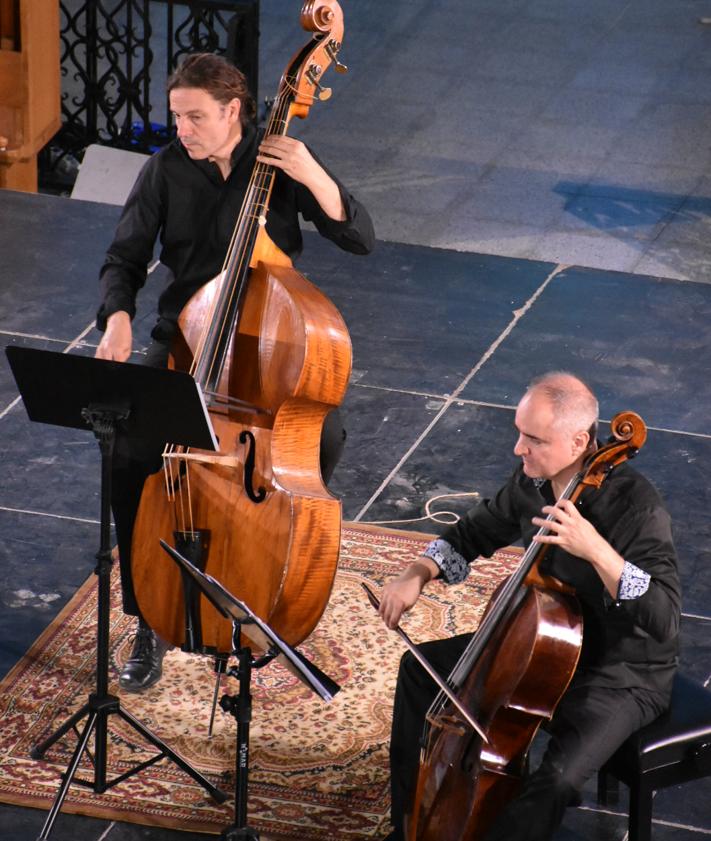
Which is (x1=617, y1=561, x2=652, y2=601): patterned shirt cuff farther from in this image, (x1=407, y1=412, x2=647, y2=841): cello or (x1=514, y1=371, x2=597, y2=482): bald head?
(x1=514, y1=371, x2=597, y2=482): bald head

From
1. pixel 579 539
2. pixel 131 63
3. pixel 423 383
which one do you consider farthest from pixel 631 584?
pixel 131 63

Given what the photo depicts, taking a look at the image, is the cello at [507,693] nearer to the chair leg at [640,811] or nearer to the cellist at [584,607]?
the cellist at [584,607]

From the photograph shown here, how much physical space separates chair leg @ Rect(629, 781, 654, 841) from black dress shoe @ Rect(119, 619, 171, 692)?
138 cm

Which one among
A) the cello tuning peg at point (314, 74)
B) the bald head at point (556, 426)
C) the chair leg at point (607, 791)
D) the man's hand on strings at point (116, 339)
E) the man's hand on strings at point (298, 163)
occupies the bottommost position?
the chair leg at point (607, 791)

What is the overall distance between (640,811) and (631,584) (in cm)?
49

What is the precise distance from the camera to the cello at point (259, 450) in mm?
3500

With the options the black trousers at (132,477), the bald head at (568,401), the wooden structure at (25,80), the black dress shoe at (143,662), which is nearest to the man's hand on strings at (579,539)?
the bald head at (568,401)

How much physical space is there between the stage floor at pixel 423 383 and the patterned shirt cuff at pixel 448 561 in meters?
0.63

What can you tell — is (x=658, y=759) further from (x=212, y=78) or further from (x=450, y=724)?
(x=212, y=78)

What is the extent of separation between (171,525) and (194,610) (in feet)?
0.76

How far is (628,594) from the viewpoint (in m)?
3.08

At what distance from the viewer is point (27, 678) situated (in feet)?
13.4

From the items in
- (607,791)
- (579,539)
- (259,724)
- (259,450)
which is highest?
(579,539)

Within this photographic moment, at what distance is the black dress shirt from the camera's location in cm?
313
